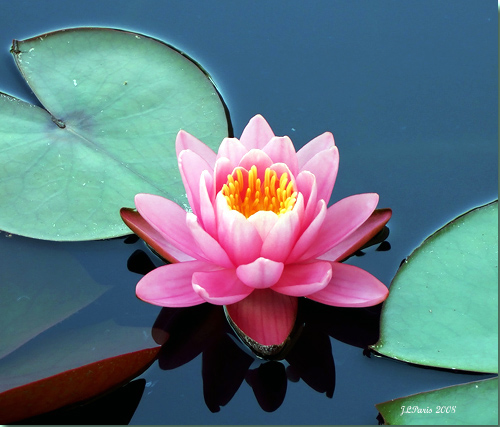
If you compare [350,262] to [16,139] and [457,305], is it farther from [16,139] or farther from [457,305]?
[16,139]

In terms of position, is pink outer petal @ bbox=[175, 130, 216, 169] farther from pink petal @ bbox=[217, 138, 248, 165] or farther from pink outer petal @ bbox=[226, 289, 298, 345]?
pink outer petal @ bbox=[226, 289, 298, 345]

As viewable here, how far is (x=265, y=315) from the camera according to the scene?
5.81ft

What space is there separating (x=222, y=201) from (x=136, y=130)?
86cm

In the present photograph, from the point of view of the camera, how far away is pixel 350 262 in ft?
6.78

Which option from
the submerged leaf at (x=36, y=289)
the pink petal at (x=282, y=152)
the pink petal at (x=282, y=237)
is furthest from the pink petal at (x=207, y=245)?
the submerged leaf at (x=36, y=289)

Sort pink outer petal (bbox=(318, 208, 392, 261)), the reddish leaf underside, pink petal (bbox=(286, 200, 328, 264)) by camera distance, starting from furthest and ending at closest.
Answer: pink outer petal (bbox=(318, 208, 392, 261)) → pink petal (bbox=(286, 200, 328, 264)) → the reddish leaf underside

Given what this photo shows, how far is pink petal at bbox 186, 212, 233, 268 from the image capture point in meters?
1.63

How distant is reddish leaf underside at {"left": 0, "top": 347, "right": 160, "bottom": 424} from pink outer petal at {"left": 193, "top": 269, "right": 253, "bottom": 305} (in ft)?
1.01

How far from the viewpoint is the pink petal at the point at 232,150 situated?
1.78m

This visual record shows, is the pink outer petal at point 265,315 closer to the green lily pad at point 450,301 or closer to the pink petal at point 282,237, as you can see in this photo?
the pink petal at point 282,237

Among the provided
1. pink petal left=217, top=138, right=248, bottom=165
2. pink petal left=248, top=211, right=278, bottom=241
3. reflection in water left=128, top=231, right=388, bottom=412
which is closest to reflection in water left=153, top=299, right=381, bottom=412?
reflection in water left=128, top=231, right=388, bottom=412

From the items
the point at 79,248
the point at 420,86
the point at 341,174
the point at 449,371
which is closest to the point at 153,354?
the point at 79,248

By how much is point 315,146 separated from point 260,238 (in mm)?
479

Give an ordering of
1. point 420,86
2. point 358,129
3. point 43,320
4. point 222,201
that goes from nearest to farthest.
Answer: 1. point 222,201
2. point 43,320
3. point 358,129
4. point 420,86
